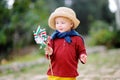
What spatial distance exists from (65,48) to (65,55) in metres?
0.09

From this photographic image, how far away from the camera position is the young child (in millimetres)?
3637

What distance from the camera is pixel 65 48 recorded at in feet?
12.0

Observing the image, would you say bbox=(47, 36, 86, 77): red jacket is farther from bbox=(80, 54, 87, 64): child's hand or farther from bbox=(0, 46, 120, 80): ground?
bbox=(0, 46, 120, 80): ground

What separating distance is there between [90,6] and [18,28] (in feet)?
39.3

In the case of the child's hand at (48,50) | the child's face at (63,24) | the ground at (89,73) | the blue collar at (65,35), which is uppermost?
the child's face at (63,24)

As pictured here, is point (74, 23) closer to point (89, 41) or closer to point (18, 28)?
point (18, 28)

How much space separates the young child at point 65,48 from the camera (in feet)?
11.9

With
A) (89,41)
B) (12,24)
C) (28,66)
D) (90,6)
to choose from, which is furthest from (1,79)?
(90,6)

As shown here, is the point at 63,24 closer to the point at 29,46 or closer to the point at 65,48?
the point at 65,48

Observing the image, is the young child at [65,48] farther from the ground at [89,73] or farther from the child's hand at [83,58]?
the ground at [89,73]

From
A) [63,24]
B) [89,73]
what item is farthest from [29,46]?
[63,24]

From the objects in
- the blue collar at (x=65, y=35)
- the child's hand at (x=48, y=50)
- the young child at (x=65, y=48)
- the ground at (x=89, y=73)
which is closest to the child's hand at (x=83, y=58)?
the young child at (x=65, y=48)

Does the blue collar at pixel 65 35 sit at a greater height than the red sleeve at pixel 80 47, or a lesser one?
greater

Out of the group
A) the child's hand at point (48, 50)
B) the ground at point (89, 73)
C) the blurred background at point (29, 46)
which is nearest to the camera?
the child's hand at point (48, 50)
